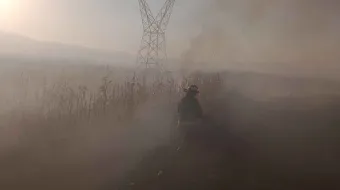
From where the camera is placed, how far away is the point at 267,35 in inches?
115

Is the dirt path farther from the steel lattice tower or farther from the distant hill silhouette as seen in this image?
the distant hill silhouette

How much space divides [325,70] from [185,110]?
932 millimetres

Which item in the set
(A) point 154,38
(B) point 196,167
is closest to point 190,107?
(B) point 196,167

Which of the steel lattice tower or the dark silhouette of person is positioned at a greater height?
the steel lattice tower

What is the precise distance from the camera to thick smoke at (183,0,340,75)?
9.50 feet

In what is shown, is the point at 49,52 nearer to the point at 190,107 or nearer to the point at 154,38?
the point at 154,38

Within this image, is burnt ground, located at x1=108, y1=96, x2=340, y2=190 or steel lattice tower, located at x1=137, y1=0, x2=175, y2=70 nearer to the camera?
burnt ground, located at x1=108, y1=96, x2=340, y2=190

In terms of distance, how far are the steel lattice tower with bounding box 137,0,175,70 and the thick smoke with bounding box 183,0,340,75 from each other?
0.56 ft

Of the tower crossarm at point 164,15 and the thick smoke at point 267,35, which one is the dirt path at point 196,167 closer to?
the thick smoke at point 267,35

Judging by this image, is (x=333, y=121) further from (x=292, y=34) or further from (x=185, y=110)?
(x=185, y=110)

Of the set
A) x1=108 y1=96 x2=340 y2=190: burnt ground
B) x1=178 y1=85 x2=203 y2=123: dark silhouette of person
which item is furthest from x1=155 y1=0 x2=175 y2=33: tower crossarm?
x1=108 y1=96 x2=340 y2=190: burnt ground

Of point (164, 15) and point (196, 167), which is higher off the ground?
point (164, 15)

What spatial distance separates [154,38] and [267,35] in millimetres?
735

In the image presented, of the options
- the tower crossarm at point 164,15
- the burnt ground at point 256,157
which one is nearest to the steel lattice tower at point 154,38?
the tower crossarm at point 164,15
